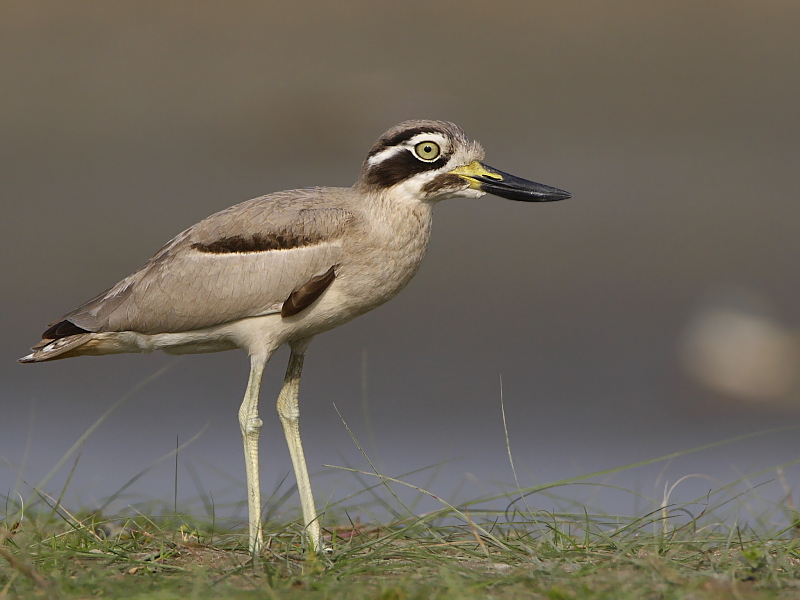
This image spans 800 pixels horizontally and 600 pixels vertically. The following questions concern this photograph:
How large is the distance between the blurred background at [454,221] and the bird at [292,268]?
4.51 ft

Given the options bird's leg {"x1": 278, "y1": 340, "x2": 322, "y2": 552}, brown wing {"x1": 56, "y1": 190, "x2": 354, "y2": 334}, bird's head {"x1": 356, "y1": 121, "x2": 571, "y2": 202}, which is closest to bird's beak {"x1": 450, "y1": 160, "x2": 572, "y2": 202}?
bird's head {"x1": 356, "y1": 121, "x2": 571, "y2": 202}

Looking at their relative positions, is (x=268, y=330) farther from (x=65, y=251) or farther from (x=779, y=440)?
(x=65, y=251)

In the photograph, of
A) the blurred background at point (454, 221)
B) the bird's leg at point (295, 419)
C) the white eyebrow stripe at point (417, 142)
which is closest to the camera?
the white eyebrow stripe at point (417, 142)

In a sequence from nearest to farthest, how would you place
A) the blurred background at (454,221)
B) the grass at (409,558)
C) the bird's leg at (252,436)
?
the grass at (409,558) → the bird's leg at (252,436) → the blurred background at (454,221)

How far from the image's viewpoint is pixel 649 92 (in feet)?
41.3

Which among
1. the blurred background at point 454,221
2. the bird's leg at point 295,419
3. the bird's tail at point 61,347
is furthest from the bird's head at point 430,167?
the blurred background at point 454,221

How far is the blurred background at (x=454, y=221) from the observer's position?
8617 mm

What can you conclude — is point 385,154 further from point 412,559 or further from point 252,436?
point 412,559

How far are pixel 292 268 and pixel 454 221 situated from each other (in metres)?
6.43

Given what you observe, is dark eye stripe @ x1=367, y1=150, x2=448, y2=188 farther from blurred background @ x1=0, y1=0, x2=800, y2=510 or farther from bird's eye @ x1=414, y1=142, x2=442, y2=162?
blurred background @ x1=0, y1=0, x2=800, y2=510

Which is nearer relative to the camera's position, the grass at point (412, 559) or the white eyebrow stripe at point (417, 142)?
the grass at point (412, 559)

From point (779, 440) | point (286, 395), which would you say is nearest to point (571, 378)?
point (779, 440)

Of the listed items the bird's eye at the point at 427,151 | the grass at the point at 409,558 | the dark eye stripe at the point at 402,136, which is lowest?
the grass at the point at 409,558

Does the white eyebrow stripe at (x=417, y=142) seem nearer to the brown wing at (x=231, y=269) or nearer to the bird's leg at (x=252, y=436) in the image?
the brown wing at (x=231, y=269)
